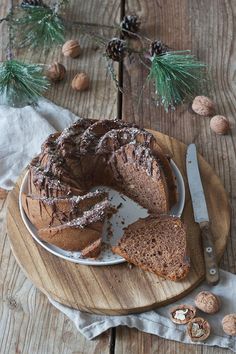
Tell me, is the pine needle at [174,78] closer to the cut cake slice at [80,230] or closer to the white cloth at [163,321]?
the cut cake slice at [80,230]

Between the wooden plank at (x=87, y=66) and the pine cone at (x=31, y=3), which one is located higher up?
the pine cone at (x=31, y=3)

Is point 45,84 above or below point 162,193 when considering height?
above

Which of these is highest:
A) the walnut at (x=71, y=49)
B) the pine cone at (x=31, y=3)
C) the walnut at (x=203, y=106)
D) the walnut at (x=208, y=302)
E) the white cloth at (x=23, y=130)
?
the pine cone at (x=31, y=3)

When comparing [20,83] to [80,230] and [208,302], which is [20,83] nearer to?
[80,230]

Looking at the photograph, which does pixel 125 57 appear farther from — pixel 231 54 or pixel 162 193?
pixel 162 193

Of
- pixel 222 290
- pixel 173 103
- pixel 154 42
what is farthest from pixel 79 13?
pixel 222 290

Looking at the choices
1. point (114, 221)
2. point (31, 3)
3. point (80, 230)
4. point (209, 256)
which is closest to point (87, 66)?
point (31, 3)

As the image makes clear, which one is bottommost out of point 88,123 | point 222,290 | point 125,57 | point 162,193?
point 222,290

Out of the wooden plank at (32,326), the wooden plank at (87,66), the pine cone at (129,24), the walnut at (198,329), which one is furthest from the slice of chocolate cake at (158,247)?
the pine cone at (129,24)
